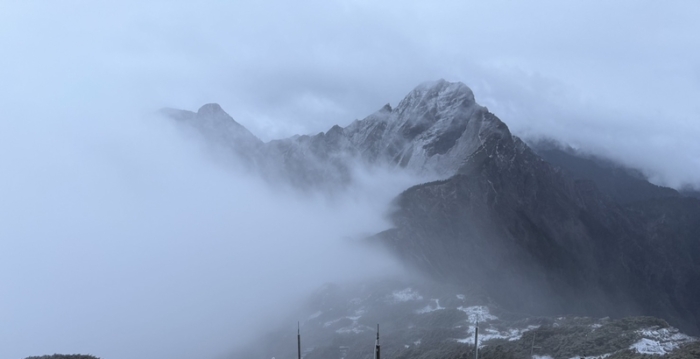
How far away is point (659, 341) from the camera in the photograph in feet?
285

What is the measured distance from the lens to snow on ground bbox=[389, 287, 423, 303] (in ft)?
525

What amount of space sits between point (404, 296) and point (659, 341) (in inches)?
3243

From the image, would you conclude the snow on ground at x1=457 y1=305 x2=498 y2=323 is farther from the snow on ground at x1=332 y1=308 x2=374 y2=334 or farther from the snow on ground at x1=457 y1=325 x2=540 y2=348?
the snow on ground at x1=332 y1=308 x2=374 y2=334

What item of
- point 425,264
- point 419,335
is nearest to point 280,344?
point 419,335

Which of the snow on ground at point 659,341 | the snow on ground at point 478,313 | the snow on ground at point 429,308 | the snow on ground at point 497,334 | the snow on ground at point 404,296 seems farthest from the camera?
the snow on ground at point 404,296

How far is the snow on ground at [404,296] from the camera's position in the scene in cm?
15988

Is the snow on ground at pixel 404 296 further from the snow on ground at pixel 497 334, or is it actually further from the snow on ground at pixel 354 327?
the snow on ground at pixel 497 334

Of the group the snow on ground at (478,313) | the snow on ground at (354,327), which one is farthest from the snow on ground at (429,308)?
the snow on ground at (354,327)

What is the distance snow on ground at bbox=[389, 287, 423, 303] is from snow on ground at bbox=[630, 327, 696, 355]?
75.2 metres

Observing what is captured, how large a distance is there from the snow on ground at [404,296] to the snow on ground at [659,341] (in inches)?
2962

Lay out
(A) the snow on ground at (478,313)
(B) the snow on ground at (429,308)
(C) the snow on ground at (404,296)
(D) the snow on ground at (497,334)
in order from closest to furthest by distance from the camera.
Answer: (D) the snow on ground at (497,334) → (A) the snow on ground at (478,313) → (B) the snow on ground at (429,308) → (C) the snow on ground at (404,296)

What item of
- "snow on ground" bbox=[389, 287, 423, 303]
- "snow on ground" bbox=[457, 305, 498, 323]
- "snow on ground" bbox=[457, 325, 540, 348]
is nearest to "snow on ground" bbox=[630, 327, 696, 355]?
"snow on ground" bbox=[457, 325, 540, 348]

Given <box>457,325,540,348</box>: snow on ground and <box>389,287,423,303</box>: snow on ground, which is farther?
<box>389,287,423,303</box>: snow on ground

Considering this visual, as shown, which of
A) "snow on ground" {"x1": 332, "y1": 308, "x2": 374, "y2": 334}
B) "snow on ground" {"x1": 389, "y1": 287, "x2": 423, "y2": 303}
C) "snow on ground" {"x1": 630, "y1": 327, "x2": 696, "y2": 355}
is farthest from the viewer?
"snow on ground" {"x1": 389, "y1": 287, "x2": 423, "y2": 303}
